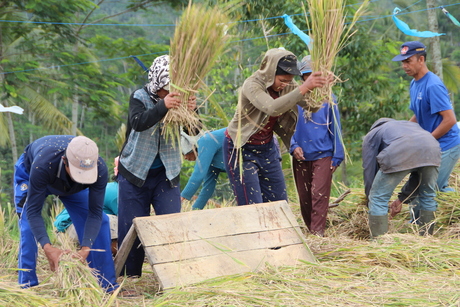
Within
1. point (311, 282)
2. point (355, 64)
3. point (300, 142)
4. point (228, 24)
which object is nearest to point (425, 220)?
point (300, 142)

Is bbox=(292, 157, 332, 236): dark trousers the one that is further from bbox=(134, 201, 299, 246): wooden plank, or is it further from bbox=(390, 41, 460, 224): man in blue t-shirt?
bbox=(134, 201, 299, 246): wooden plank

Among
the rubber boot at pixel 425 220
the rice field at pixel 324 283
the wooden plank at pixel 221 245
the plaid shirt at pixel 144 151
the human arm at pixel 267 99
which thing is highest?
the human arm at pixel 267 99

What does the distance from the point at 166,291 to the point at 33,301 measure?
25.8 inches

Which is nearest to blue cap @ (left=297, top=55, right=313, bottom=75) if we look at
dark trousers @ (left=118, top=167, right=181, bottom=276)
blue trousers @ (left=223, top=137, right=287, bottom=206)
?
blue trousers @ (left=223, top=137, right=287, bottom=206)

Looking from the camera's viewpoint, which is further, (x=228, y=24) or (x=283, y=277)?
(x=228, y=24)

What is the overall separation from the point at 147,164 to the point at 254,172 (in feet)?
2.63

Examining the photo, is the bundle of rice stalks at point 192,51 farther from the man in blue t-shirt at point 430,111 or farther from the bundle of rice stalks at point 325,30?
the man in blue t-shirt at point 430,111

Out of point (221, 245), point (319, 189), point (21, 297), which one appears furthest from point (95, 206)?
point (319, 189)

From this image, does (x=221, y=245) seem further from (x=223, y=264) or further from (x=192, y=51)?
(x=192, y=51)

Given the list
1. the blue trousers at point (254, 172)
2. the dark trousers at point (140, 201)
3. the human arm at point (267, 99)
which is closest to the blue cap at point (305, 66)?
the human arm at point (267, 99)

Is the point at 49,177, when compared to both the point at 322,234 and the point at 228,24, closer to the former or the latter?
the point at 228,24

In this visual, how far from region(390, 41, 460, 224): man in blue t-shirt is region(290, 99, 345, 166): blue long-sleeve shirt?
25.5 inches

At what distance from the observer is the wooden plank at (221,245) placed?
317cm

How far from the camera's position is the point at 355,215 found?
483 cm
